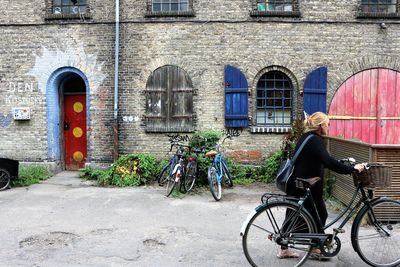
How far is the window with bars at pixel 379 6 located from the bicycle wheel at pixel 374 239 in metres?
7.72

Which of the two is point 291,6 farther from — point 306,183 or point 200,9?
point 306,183

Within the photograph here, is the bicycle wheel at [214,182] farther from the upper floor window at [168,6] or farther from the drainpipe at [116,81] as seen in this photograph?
the upper floor window at [168,6]

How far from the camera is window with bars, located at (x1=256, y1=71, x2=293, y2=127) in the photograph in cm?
1066

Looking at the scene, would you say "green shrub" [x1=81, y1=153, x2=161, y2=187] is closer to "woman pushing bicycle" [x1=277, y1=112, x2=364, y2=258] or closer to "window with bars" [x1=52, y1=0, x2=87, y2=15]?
A: "window with bars" [x1=52, y1=0, x2=87, y2=15]

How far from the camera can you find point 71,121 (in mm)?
11422

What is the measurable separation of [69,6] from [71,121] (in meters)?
3.30

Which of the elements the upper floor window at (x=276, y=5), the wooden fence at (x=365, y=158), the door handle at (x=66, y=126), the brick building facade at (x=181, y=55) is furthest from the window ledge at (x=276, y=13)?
the door handle at (x=66, y=126)

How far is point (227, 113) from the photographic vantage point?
10.5 m

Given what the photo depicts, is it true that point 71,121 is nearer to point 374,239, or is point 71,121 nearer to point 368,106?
point 368,106

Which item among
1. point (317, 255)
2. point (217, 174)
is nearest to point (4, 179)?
point (217, 174)

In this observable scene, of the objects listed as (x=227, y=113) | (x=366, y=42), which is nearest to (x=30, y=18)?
(x=227, y=113)

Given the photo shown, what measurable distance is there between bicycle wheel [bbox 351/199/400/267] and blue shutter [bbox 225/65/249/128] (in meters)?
6.03

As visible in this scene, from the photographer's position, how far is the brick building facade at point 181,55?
10453 mm

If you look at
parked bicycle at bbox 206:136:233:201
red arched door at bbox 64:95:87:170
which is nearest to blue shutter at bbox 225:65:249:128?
parked bicycle at bbox 206:136:233:201
